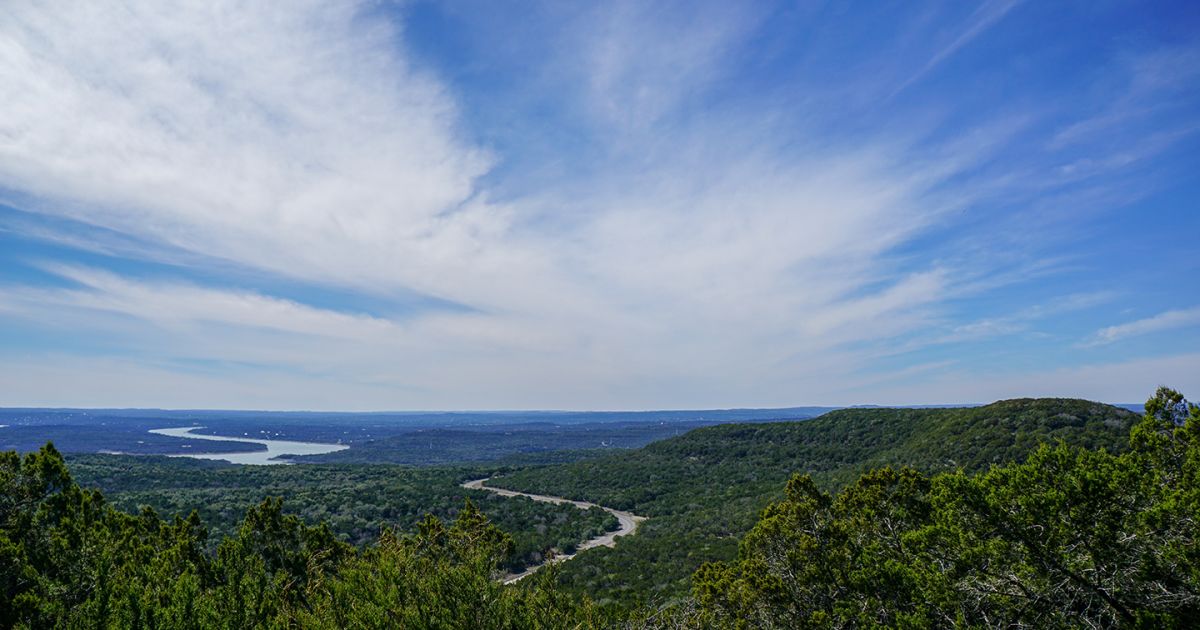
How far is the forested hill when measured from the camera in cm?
3838

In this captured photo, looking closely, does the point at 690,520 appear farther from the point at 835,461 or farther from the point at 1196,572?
the point at 1196,572

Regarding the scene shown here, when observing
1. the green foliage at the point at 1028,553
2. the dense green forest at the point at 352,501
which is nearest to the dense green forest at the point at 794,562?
the green foliage at the point at 1028,553

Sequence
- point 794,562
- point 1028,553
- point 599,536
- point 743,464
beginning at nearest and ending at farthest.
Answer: point 1028,553
point 794,562
point 599,536
point 743,464

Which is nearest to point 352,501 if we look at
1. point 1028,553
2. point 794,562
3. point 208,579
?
point 208,579

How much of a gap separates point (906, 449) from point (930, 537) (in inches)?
2050

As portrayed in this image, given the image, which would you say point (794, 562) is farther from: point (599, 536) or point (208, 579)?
point (599, 536)

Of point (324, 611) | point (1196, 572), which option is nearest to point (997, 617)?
Answer: point (1196, 572)

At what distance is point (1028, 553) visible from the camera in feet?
34.9

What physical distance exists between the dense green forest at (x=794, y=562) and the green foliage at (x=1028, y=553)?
0.13 feet

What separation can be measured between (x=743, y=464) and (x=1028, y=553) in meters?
73.7

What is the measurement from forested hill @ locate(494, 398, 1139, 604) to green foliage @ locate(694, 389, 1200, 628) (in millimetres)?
11694

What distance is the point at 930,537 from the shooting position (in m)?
12.7

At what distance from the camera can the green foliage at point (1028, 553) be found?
31.1 feet

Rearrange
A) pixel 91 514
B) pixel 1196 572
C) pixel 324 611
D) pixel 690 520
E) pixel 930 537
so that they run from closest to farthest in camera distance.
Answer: pixel 1196 572 < pixel 324 611 < pixel 930 537 < pixel 91 514 < pixel 690 520
